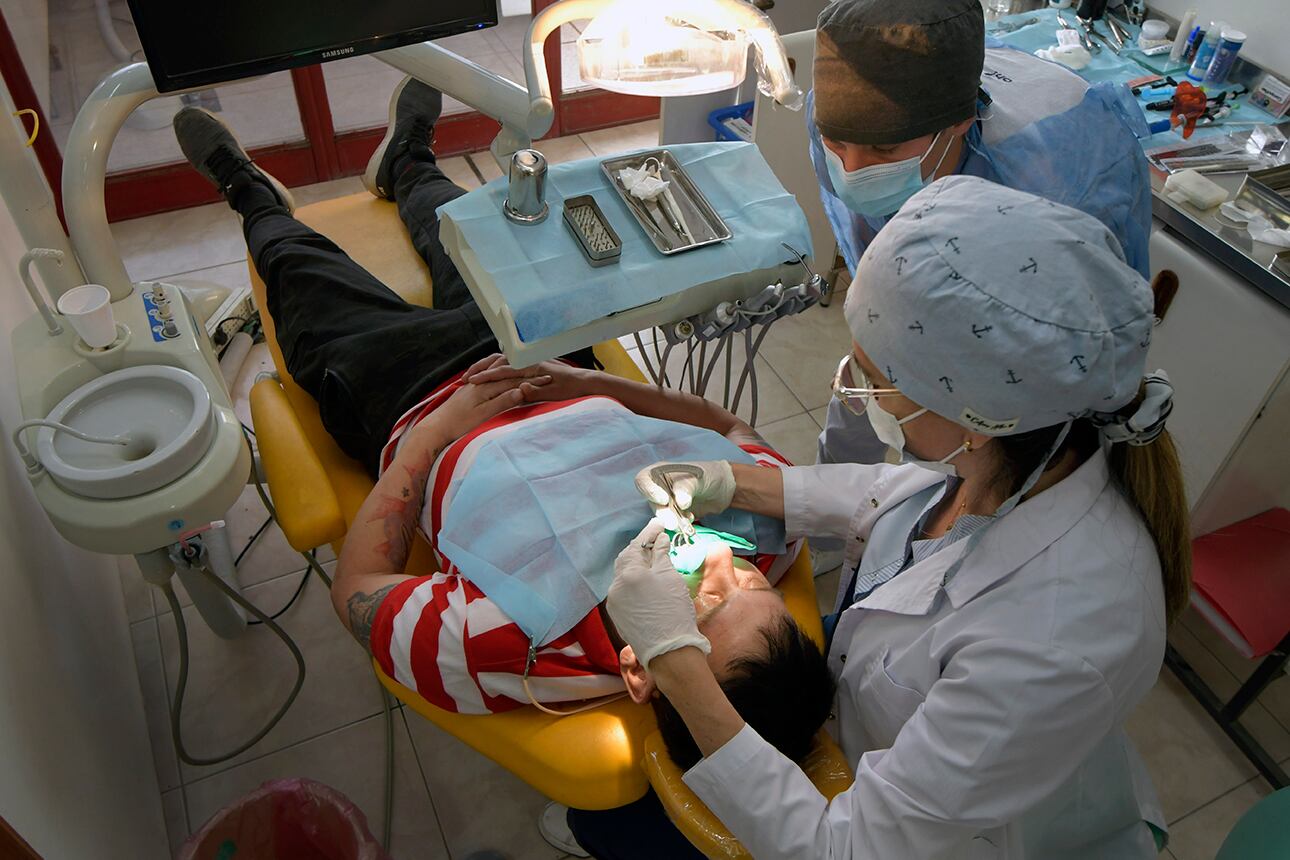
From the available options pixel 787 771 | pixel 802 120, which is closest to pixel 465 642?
pixel 787 771

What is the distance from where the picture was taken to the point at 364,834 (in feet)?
5.11

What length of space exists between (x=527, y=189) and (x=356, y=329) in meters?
0.57

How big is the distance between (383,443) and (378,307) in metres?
0.35

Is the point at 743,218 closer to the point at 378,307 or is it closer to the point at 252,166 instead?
the point at 378,307

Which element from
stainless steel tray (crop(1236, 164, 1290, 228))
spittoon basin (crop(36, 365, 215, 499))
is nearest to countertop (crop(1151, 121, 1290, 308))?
stainless steel tray (crop(1236, 164, 1290, 228))

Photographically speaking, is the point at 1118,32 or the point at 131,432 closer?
the point at 131,432

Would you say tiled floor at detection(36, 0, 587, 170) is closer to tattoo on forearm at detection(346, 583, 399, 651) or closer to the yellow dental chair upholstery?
the yellow dental chair upholstery

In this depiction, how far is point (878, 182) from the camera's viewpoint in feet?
5.08

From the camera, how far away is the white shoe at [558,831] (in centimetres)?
188

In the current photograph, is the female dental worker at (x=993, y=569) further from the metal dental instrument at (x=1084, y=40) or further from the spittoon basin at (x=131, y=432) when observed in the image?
the metal dental instrument at (x=1084, y=40)

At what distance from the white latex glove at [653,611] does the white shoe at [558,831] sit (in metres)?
0.79

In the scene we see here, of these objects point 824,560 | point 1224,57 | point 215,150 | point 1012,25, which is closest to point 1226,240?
point 1224,57

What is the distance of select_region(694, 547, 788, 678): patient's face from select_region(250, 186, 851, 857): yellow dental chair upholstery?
15 centimetres

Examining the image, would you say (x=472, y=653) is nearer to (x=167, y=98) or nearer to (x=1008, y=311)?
(x=1008, y=311)
